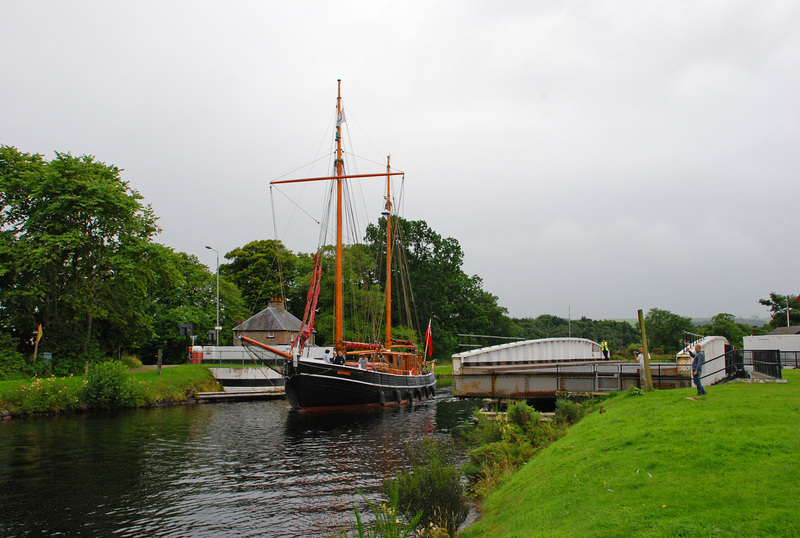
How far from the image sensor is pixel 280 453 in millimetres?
19375

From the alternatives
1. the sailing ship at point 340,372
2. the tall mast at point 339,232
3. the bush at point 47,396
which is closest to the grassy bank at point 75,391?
the bush at point 47,396

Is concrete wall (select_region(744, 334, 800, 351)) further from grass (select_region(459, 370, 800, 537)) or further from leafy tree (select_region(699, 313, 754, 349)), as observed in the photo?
grass (select_region(459, 370, 800, 537))

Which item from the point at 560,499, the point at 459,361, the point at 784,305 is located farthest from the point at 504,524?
the point at 784,305

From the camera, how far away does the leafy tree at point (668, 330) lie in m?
60.7

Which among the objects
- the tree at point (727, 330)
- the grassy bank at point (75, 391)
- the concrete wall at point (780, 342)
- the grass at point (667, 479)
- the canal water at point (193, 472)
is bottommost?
the canal water at point (193, 472)

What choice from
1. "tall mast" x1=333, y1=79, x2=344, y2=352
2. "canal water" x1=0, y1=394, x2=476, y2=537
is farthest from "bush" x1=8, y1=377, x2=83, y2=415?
"tall mast" x1=333, y1=79, x2=344, y2=352

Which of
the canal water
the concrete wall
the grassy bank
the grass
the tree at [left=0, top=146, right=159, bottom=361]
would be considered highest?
the tree at [left=0, top=146, right=159, bottom=361]

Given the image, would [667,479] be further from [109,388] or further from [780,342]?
[780,342]

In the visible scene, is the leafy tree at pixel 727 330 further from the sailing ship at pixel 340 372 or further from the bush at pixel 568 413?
the bush at pixel 568 413

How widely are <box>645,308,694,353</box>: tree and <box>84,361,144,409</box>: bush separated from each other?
166 feet

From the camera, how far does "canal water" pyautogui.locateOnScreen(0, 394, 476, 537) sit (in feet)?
37.6

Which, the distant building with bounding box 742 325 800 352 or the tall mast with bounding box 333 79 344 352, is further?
the distant building with bounding box 742 325 800 352

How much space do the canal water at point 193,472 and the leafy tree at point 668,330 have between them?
138ft

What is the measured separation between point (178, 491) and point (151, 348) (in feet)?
146
